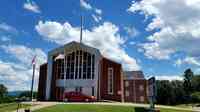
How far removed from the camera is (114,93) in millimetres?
41344

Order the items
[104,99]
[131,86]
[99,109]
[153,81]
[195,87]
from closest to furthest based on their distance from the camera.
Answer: [153,81]
[99,109]
[104,99]
[131,86]
[195,87]

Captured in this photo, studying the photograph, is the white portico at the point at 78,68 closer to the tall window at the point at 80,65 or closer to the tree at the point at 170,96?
the tall window at the point at 80,65

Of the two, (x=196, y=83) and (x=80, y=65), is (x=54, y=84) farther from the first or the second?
(x=196, y=83)

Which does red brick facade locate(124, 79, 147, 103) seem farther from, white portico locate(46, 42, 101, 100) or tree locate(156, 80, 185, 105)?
white portico locate(46, 42, 101, 100)

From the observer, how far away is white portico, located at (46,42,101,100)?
134 ft

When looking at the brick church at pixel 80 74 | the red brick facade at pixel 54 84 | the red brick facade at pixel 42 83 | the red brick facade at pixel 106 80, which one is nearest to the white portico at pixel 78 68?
the brick church at pixel 80 74

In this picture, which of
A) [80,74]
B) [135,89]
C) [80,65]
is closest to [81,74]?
[80,74]

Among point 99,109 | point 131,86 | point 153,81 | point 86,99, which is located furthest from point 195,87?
point 153,81

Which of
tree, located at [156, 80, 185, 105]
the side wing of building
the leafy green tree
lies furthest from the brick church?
the leafy green tree

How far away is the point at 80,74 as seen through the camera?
41656 millimetres

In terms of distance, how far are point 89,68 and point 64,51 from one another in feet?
15.9

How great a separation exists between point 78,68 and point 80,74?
3.20ft

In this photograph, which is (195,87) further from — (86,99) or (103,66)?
(86,99)

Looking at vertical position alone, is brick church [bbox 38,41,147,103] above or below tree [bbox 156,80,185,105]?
above
